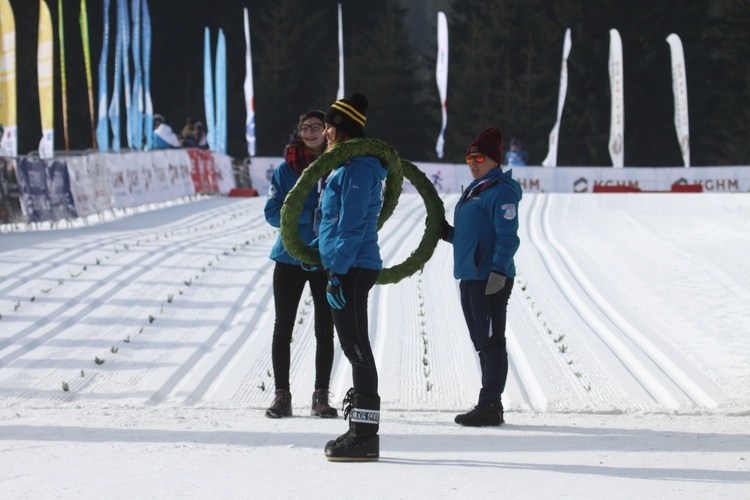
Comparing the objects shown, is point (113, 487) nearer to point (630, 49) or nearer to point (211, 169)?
point (211, 169)

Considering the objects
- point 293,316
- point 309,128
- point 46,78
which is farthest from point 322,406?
point 46,78

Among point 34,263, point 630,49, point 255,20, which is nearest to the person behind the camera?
point 34,263

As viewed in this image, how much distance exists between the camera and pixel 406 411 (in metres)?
7.05

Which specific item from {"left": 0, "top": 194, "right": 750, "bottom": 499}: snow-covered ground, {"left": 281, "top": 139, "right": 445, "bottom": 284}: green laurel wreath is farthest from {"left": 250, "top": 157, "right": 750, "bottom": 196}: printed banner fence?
{"left": 281, "top": 139, "right": 445, "bottom": 284}: green laurel wreath

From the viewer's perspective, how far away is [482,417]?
6.30 meters

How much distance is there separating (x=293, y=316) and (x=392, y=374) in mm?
1946

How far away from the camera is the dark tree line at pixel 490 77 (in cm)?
5331

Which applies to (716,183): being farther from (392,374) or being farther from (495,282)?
(495,282)

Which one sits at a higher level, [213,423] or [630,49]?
[630,49]

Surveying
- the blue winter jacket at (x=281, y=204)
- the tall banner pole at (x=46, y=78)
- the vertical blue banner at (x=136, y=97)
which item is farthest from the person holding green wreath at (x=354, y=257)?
the vertical blue banner at (x=136, y=97)

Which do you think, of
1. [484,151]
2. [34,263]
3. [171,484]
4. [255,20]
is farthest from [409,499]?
[255,20]

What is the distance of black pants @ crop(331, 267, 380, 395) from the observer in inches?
213

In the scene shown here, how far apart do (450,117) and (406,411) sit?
50156 mm

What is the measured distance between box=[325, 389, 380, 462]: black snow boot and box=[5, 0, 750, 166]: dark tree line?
48.3 m
